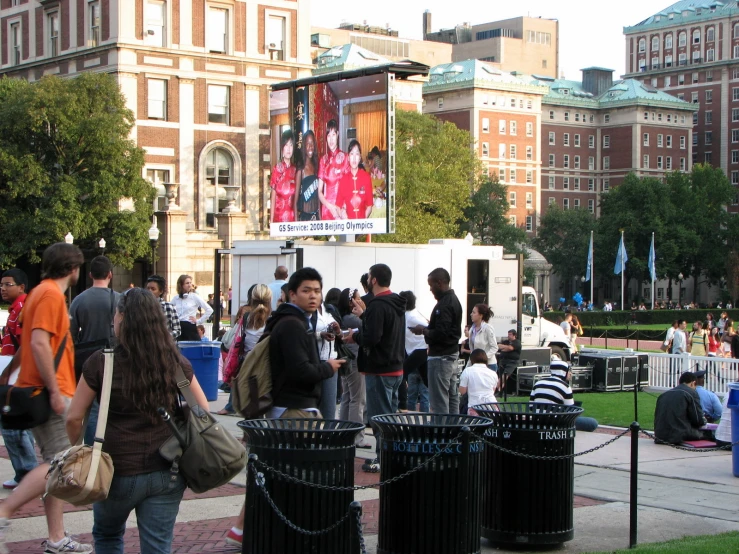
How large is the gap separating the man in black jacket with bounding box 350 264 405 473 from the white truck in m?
12.0

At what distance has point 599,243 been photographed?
10388 cm

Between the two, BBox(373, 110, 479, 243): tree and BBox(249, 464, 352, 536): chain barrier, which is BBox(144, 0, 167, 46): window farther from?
BBox(249, 464, 352, 536): chain barrier

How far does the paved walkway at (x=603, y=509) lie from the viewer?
8383mm

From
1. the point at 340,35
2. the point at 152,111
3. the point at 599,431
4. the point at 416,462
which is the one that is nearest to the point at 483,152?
the point at 340,35

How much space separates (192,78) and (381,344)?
4634 cm

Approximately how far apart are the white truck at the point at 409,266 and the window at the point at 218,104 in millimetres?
31865

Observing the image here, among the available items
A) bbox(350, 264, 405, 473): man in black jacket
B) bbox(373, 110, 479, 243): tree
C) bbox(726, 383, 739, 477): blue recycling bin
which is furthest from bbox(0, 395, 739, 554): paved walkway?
bbox(373, 110, 479, 243): tree

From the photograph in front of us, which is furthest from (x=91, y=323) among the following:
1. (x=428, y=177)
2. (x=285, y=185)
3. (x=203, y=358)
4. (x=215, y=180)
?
(x=428, y=177)

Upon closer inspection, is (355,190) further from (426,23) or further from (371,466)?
(426,23)

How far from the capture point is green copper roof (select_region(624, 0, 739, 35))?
13762 cm

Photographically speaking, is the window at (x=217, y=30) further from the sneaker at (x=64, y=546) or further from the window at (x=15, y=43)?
the sneaker at (x=64, y=546)

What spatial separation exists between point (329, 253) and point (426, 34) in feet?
433

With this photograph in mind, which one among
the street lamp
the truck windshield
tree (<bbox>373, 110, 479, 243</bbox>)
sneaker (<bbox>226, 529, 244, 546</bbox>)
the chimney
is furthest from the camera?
the chimney

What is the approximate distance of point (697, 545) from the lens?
26.6 ft
